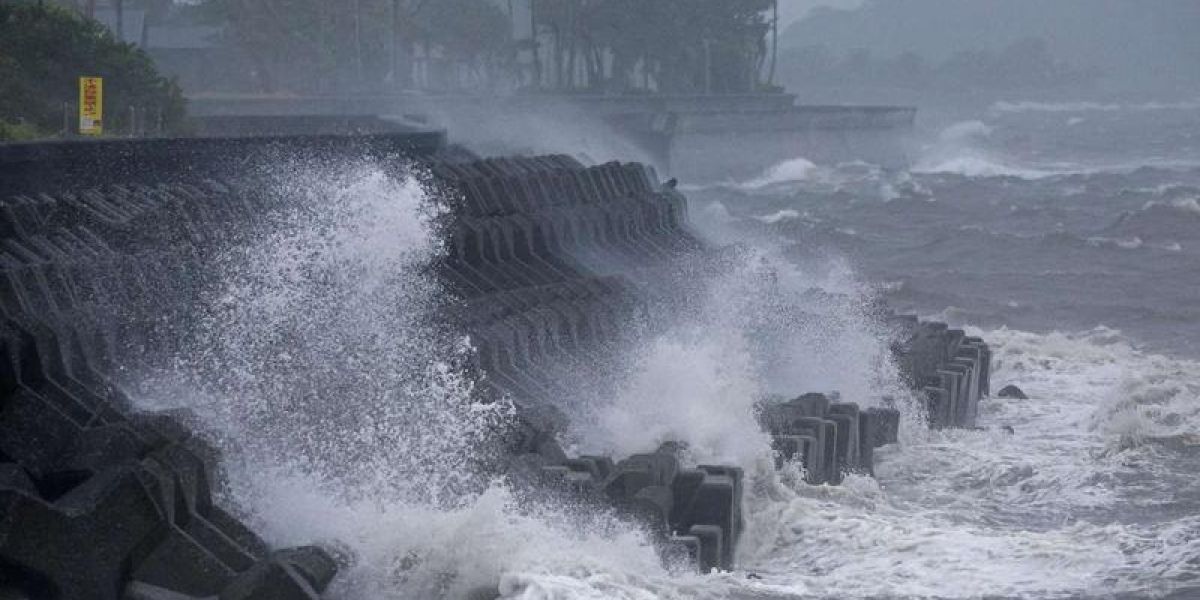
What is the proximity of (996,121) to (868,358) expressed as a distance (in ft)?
367

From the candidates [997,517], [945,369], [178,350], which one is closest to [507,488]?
[178,350]

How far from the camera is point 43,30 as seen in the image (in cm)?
2536

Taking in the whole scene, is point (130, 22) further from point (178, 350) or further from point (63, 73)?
point (178, 350)

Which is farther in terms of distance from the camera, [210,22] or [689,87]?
[689,87]

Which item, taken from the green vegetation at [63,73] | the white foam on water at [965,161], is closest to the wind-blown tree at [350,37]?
the white foam on water at [965,161]

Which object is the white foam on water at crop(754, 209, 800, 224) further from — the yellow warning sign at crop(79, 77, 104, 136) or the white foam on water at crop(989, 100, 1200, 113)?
the white foam on water at crop(989, 100, 1200, 113)

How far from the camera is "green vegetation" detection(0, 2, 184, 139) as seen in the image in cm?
2342

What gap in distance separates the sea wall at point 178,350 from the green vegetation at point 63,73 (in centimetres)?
510

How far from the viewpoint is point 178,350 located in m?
11.0

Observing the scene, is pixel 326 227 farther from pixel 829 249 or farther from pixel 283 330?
pixel 829 249

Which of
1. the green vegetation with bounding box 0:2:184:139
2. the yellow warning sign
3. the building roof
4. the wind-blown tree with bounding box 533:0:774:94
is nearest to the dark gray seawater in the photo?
the yellow warning sign

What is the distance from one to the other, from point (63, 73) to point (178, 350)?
49.9 ft

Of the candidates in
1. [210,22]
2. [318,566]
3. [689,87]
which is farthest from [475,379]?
→ [689,87]

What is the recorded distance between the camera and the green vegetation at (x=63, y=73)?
23.4 metres
